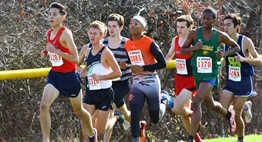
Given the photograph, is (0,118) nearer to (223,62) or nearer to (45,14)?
(45,14)

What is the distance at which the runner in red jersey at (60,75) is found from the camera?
8227 millimetres

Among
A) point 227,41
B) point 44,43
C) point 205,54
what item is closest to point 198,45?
point 205,54

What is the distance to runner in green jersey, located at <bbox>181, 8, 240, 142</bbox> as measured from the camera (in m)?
8.33

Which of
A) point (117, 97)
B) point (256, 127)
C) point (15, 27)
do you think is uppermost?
point (15, 27)

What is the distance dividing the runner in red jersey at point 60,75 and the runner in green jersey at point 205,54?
4.63 feet

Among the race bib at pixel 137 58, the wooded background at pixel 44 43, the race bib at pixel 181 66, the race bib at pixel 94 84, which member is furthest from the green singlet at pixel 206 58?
the wooded background at pixel 44 43

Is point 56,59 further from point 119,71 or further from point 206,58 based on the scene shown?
point 206,58

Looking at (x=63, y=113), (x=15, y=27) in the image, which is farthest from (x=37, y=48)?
(x=63, y=113)

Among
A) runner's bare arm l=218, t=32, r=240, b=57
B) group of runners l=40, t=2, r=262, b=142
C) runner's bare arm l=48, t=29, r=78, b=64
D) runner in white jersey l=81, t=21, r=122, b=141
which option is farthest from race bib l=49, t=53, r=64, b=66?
runner's bare arm l=218, t=32, r=240, b=57

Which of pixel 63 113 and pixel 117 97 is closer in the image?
pixel 117 97

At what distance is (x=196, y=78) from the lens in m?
8.58

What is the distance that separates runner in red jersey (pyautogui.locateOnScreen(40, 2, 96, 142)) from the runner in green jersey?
1413mm

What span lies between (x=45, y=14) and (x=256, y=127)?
197 inches

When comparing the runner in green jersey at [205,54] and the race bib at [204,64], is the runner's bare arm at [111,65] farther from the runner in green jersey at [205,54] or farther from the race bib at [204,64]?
the race bib at [204,64]
